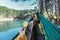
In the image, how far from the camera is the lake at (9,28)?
2025 millimetres

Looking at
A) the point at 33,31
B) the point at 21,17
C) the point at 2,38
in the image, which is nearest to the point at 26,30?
the point at 33,31

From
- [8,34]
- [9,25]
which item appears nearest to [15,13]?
[9,25]

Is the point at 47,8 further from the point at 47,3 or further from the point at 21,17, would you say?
the point at 21,17

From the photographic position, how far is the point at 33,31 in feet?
3.34

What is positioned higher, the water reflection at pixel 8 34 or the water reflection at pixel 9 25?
the water reflection at pixel 9 25

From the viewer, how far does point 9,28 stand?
6.93ft

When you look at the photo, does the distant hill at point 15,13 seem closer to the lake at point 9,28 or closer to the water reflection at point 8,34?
the lake at point 9,28

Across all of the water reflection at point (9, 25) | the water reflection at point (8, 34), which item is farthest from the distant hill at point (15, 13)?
the water reflection at point (8, 34)

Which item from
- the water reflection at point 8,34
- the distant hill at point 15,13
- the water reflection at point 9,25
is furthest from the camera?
the distant hill at point 15,13

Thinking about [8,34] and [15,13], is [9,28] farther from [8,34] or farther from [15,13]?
[15,13]

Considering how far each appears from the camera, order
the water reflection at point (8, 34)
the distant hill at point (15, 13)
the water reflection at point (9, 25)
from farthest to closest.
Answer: the distant hill at point (15, 13)
the water reflection at point (9, 25)
the water reflection at point (8, 34)

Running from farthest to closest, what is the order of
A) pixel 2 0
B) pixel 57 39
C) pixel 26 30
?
pixel 2 0 → pixel 26 30 → pixel 57 39

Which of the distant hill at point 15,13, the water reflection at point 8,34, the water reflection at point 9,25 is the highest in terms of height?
the distant hill at point 15,13

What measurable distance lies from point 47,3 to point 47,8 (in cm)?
7
